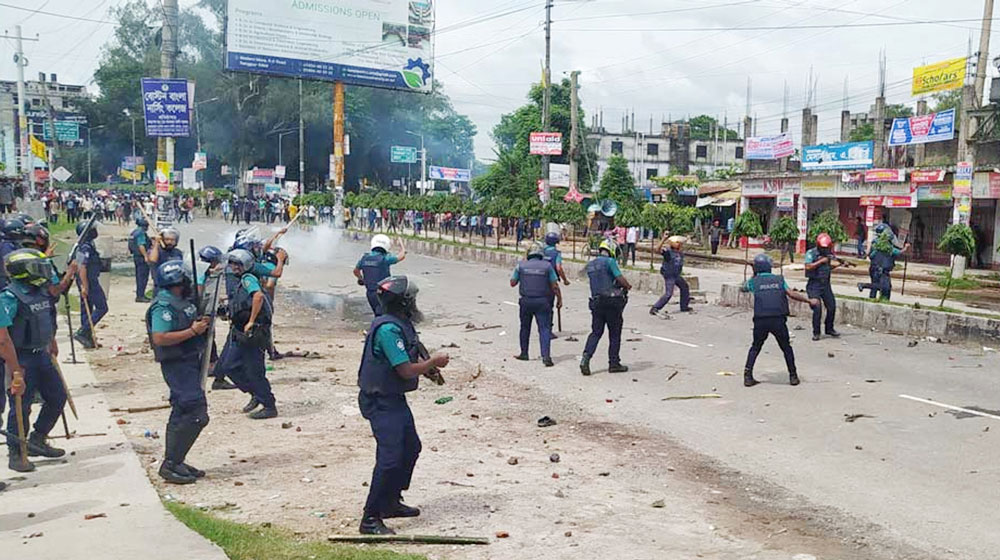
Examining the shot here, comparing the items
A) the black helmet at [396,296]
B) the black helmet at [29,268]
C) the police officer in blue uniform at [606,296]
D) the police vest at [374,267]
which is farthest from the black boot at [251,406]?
the police officer in blue uniform at [606,296]

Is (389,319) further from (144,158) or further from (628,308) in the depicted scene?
(144,158)

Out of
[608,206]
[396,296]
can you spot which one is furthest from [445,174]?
[396,296]

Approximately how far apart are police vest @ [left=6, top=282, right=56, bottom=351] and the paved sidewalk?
2.47 feet

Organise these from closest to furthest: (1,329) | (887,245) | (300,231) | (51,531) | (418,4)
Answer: (51,531)
(1,329)
(887,245)
(418,4)
(300,231)

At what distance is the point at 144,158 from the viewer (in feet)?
332

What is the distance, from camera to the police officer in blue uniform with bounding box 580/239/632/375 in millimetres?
11203

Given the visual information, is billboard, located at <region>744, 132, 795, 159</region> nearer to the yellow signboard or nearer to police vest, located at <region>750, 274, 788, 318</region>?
the yellow signboard

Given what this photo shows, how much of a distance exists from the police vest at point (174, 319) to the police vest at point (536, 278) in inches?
226

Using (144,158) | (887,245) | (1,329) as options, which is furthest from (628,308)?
(144,158)

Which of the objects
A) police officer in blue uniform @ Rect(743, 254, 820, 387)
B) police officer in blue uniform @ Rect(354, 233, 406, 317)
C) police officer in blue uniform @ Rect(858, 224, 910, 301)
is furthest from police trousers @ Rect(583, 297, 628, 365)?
police officer in blue uniform @ Rect(858, 224, 910, 301)

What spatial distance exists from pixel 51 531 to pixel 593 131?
75691mm

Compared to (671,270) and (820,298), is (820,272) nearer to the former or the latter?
(820,298)

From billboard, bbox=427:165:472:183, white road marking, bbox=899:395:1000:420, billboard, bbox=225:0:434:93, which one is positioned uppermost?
billboard, bbox=225:0:434:93

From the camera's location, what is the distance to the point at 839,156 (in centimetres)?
3597
